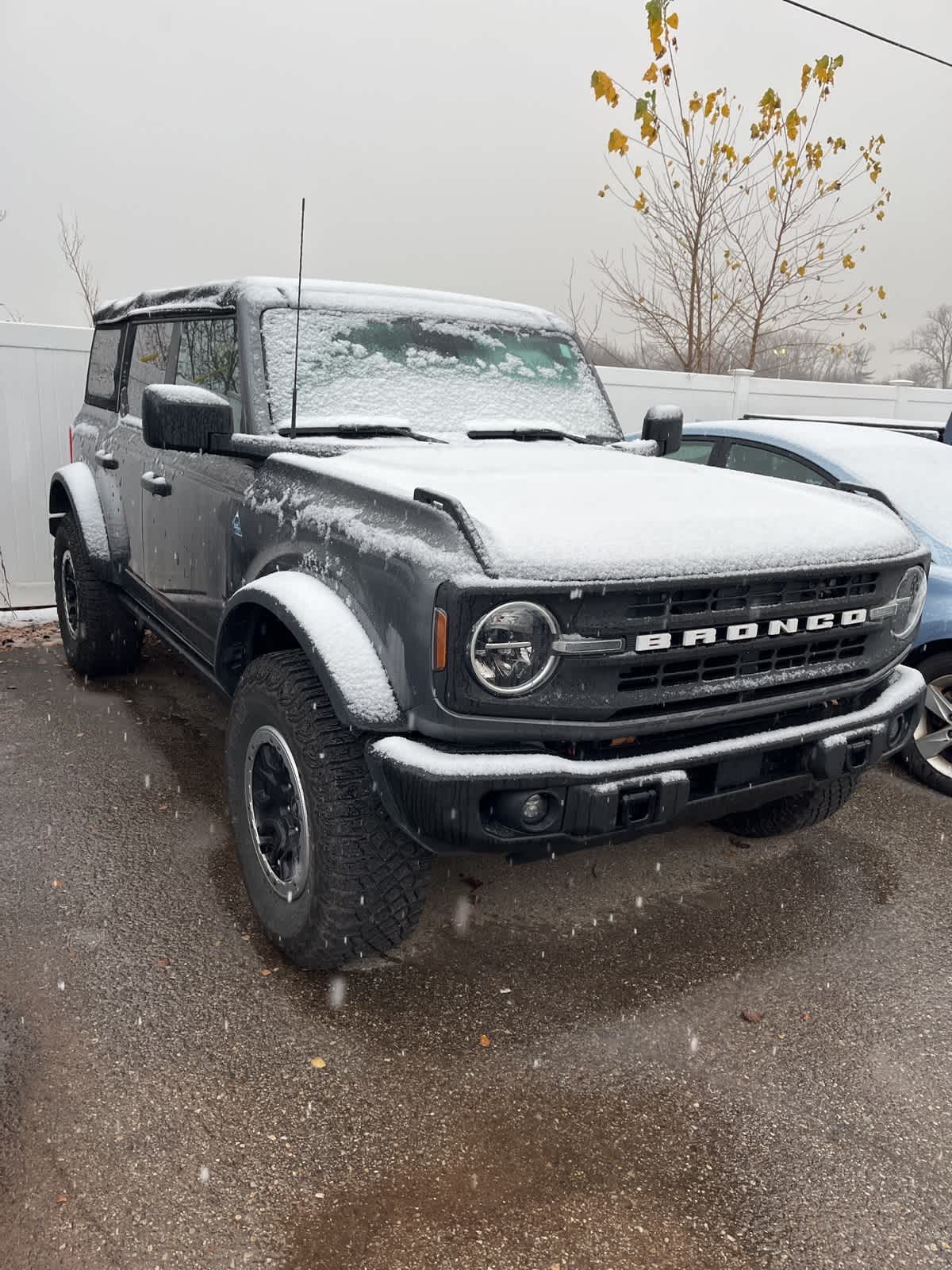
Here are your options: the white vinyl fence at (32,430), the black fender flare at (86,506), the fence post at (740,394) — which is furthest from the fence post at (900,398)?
the black fender flare at (86,506)

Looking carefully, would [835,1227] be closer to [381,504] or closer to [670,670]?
[670,670]

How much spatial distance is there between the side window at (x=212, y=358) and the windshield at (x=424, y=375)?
0.16 m

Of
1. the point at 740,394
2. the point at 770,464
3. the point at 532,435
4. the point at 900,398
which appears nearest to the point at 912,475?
the point at 770,464

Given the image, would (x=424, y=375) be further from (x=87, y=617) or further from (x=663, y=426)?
(x=87, y=617)

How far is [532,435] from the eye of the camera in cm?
375

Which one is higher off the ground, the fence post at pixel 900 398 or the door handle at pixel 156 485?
the fence post at pixel 900 398

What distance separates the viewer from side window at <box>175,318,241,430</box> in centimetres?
348

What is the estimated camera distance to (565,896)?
3.44 m

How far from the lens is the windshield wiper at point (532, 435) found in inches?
142

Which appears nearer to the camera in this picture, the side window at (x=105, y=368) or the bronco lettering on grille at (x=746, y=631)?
the bronco lettering on grille at (x=746, y=631)

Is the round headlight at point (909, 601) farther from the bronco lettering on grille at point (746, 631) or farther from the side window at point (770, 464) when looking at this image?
the side window at point (770, 464)

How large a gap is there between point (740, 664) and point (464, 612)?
848mm

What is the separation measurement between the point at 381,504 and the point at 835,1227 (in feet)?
6.47

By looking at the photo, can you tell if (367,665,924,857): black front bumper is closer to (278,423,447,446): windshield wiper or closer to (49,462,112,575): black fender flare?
(278,423,447,446): windshield wiper
